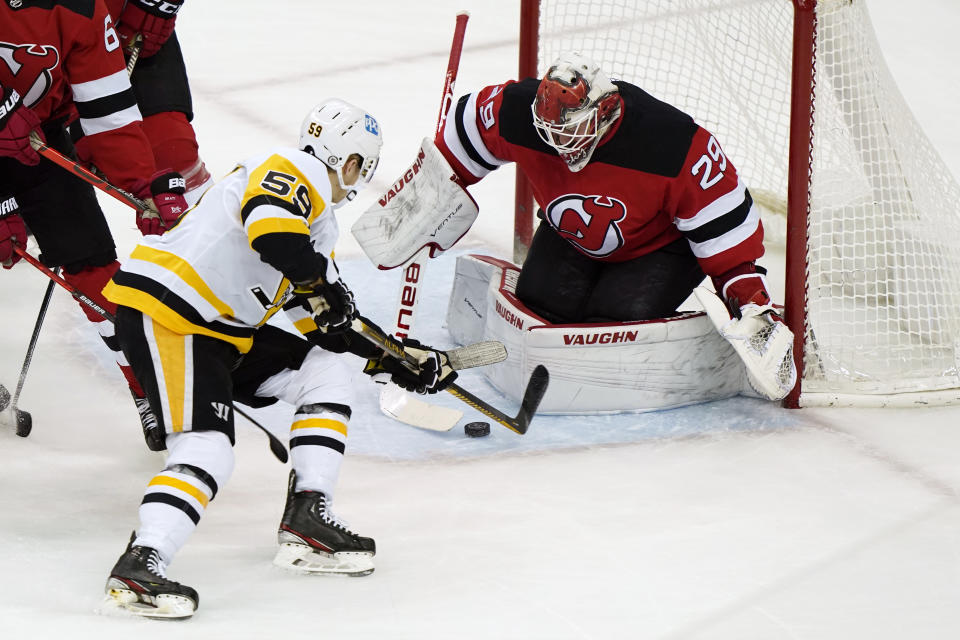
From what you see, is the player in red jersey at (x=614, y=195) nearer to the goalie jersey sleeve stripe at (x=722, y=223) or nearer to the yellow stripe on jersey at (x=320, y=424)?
the goalie jersey sleeve stripe at (x=722, y=223)

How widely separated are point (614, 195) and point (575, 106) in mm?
281

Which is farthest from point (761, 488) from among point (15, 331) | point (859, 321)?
point (15, 331)

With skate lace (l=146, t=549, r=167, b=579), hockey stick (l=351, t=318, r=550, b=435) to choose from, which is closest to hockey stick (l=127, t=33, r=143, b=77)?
hockey stick (l=351, t=318, r=550, b=435)

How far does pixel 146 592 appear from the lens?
6.92 ft

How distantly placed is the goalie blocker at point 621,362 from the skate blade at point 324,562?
930 mm

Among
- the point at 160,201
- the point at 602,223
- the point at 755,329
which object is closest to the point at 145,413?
the point at 160,201

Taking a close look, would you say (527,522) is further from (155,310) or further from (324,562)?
(155,310)

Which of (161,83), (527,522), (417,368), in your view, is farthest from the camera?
(161,83)

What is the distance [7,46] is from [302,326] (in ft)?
2.91

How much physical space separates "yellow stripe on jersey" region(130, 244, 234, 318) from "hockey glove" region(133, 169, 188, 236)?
579mm

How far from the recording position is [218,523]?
2639mm

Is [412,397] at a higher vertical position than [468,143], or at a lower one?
lower

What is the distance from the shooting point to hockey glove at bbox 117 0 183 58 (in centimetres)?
334

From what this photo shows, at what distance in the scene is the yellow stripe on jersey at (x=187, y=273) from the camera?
2291mm
